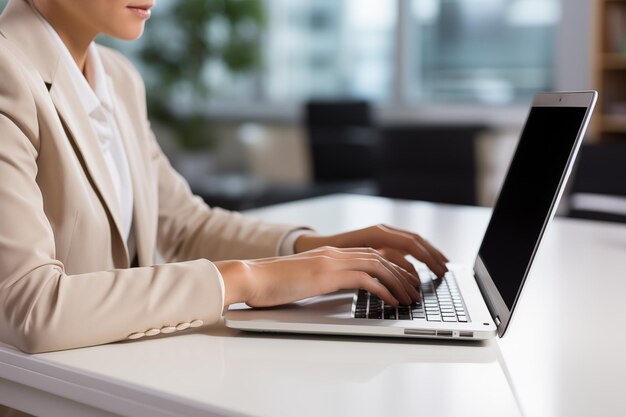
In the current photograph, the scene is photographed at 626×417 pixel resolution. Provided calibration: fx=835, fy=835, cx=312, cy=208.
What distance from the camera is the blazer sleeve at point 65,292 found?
3.13 feet

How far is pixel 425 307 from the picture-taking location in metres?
1.08

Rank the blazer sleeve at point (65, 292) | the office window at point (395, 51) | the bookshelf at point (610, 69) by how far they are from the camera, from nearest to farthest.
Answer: the blazer sleeve at point (65, 292) < the bookshelf at point (610, 69) < the office window at point (395, 51)

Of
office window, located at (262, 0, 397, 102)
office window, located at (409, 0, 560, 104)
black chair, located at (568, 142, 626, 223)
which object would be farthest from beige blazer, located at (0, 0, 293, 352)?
office window, located at (262, 0, 397, 102)

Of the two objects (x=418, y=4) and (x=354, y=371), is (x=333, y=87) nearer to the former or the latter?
(x=418, y=4)

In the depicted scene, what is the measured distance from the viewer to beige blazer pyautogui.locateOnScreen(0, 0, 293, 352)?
38.0 inches

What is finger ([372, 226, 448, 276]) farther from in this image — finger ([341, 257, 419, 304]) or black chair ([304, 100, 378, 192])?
black chair ([304, 100, 378, 192])

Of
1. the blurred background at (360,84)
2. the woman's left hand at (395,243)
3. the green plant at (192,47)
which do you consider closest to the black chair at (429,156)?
the blurred background at (360,84)

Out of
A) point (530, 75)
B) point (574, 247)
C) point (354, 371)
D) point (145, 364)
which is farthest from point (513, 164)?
point (530, 75)

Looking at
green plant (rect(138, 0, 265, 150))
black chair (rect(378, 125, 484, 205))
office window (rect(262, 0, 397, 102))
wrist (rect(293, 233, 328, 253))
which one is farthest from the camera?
office window (rect(262, 0, 397, 102))

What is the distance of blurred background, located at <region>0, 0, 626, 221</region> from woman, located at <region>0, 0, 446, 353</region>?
9.67 ft

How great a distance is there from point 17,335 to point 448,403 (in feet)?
1.62

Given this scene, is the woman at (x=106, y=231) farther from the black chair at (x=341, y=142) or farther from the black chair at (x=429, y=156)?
the black chair at (x=341, y=142)

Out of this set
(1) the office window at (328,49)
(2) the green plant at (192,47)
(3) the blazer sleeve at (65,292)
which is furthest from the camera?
(1) the office window at (328,49)

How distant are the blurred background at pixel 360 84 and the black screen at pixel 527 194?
310 centimetres
